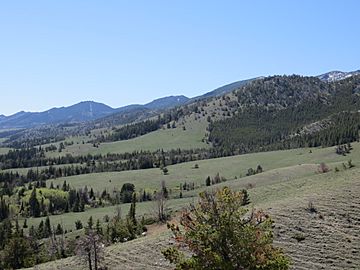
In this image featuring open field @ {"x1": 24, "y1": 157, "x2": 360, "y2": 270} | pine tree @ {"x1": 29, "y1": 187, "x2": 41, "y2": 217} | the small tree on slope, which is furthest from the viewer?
pine tree @ {"x1": 29, "y1": 187, "x2": 41, "y2": 217}

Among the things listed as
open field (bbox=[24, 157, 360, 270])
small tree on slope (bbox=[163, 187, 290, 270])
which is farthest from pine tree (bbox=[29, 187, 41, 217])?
small tree on slope (bbox=[163, 187, 290, 270])

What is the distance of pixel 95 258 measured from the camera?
195 feet

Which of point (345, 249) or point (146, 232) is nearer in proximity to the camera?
point (345, 249)

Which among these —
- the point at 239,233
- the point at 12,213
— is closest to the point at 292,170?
the point at 12,213

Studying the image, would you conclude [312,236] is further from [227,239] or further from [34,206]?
[34,206]

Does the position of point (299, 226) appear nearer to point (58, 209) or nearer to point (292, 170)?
point (292, 170)

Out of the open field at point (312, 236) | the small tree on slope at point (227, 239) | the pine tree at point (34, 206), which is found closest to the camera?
the small tree on slope at point (227, 239)

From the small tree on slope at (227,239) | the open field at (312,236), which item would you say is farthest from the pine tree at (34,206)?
the small tree on slope at (227,239)

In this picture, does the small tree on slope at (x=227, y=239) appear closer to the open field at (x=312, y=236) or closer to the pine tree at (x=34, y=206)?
the open field at (x=312, y=236)

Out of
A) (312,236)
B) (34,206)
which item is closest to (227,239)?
(312,236)

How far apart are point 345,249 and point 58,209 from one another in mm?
142282

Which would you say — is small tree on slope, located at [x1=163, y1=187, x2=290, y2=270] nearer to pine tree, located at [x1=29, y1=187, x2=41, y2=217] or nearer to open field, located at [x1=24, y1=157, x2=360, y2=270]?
open field, located at [x1=24, y1=157, x2=360, y2=270]

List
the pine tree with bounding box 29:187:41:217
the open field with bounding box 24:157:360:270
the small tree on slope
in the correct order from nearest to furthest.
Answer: the small tree on slope < the open field with bounding box 24:157:360:270 < the pine tree with bounding box 29:187:41:217

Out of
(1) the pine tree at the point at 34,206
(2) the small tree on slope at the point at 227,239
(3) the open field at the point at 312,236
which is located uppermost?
(2) the small tree on slope at the point at 227,239
